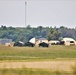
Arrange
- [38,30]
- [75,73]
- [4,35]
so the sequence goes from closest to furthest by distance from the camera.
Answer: [75,73] → [4,35] → [38,30]

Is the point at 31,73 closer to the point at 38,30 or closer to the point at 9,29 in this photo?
the point at 9,29

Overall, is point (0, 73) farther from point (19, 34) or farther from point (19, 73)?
point (19, 34)

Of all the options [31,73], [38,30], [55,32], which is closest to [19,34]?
[38,30]

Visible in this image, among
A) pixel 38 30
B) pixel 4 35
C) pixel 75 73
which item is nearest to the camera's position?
pixel 75 73

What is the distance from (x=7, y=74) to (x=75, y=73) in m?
2.12

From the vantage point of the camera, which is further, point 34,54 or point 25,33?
point 25,33

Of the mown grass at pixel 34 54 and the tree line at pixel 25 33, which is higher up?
the mown grass at pixel 34 54

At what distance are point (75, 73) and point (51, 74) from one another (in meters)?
0.75

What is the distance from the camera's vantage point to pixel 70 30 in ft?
614

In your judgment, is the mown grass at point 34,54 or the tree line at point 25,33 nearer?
the mown grass at point 34,54

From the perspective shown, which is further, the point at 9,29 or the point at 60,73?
the point at 9,29

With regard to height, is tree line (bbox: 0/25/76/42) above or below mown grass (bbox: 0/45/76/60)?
below

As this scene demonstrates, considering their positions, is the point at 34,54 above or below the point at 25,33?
above

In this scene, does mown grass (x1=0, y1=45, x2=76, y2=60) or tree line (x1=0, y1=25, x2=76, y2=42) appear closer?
mown grass (x1=0, y1=45, x2=76, y2=60)
